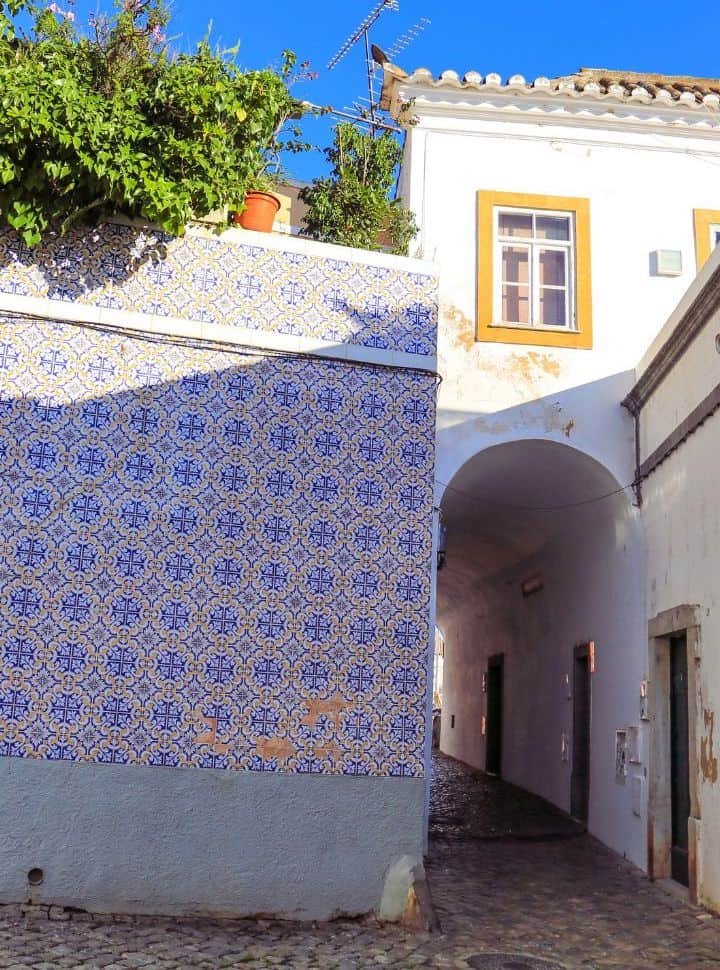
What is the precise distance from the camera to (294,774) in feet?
19.7

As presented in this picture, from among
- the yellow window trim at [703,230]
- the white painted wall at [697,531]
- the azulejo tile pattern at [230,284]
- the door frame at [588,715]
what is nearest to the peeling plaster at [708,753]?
the white painted wall at [697,531]

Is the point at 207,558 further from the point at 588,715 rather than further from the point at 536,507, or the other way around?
the point at 588,715

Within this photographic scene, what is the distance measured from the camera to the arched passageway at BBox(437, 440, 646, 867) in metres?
9.11

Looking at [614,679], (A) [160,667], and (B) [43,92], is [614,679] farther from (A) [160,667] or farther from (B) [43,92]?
(B) [43,92]

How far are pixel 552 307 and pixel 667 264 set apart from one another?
1134 mm

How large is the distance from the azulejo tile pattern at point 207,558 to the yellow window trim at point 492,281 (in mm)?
2682

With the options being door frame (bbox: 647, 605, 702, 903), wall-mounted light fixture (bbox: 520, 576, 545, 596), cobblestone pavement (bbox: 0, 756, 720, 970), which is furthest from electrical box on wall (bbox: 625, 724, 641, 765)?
wall-mounted light fixture (bbox: 520, 576, 545, 596)

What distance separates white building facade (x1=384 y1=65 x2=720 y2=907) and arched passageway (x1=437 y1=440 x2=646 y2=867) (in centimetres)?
4

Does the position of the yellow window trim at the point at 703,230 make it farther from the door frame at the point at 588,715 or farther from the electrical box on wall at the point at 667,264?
the door frame at the point at 588,715

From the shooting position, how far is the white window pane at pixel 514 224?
31.2 ft

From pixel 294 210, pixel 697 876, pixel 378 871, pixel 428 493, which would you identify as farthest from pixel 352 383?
pixel 294 210

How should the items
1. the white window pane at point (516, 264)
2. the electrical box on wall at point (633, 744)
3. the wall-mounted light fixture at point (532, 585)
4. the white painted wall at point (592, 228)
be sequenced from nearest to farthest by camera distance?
the electrical box on wall at point (633, 744)
the white painted wall at point (592, 228)
the white window pane at point (516, 264)
the wall-mounted light fixture at point (532, 585)

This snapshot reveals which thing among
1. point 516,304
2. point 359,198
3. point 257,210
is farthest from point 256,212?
point 516,304

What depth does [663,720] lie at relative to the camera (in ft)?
26.6
